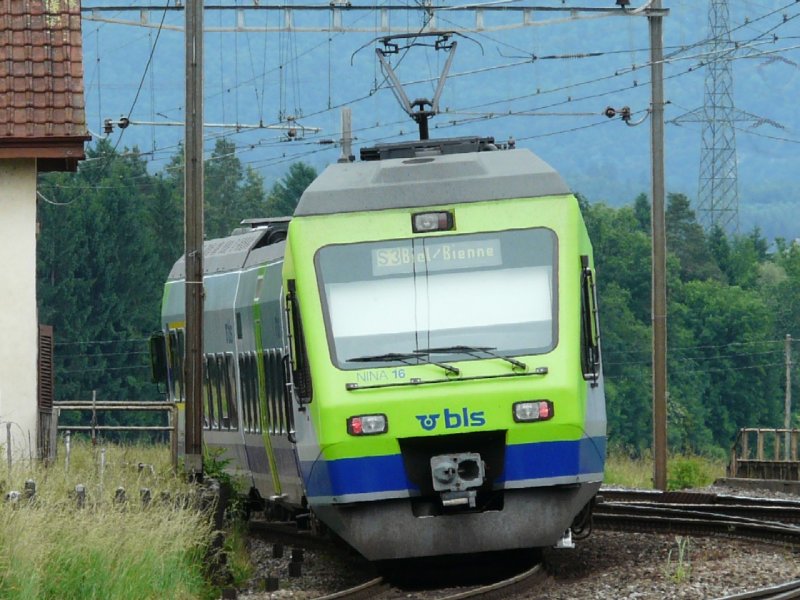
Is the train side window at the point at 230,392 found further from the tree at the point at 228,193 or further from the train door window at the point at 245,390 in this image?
the tree at the point at 228,193

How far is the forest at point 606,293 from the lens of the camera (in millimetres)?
97312

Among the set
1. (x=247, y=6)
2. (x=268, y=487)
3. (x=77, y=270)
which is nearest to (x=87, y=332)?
(x=77, y=270)

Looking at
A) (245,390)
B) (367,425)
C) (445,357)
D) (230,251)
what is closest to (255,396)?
(245,390)

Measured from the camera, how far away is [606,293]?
122 metres

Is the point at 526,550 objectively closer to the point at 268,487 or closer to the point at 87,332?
the point at 268,487

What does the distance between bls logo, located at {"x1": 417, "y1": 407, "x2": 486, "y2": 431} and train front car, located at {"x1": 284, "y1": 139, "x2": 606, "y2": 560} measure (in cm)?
1

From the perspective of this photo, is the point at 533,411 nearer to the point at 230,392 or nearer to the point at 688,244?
the point at 230,392

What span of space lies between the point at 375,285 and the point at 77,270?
85.0 metres

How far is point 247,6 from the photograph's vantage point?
30.5 meters

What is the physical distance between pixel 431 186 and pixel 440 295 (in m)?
0.96

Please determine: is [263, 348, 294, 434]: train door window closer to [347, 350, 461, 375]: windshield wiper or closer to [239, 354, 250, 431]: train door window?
[239, 354, 250, 431]: train door window

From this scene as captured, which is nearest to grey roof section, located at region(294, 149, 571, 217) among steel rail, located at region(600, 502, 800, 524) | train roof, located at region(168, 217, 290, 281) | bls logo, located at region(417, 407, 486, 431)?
bls logo, located at region(417, 407, 486, 431)

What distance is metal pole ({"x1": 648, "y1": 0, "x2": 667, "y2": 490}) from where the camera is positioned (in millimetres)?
31016

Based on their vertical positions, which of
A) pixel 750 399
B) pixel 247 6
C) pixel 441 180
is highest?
pixel 247 6
